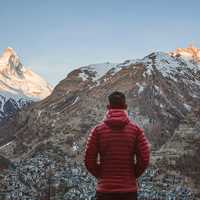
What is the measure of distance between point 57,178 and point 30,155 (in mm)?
43858

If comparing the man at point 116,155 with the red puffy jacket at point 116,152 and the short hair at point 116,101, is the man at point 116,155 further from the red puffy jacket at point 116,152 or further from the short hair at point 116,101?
the short hair at point 116,101

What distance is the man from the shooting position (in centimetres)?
1370

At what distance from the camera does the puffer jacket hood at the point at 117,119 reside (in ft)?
45.8

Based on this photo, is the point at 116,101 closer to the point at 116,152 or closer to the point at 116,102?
the point at 116,102

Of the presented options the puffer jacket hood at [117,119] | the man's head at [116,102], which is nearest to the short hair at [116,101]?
the man's head at [116,102]

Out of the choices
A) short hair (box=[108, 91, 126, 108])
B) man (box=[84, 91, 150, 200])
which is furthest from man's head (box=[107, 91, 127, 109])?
man (box=[84, 91, 150, 200])

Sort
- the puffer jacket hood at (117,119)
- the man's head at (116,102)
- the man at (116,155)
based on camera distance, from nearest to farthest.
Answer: the man at (116,155) < the puffer jacket hood at (117,119) < the man's head at (116,102)

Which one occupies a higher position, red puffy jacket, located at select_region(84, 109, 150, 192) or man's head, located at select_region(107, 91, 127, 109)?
man's head, located at select_region(107, 91, 127, 109)

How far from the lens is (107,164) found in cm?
1392

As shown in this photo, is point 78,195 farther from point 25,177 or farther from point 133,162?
point 133,162

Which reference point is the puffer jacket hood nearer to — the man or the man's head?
the man

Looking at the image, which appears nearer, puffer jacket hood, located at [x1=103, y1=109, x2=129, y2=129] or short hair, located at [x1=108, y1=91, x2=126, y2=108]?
A: puffer jacket hood, located at [x1=103, y1=109, x2=129, y2=129]

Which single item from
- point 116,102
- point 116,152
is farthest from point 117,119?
point 116,152

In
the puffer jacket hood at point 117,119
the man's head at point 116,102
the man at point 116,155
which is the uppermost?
the man's head at point 116,102
